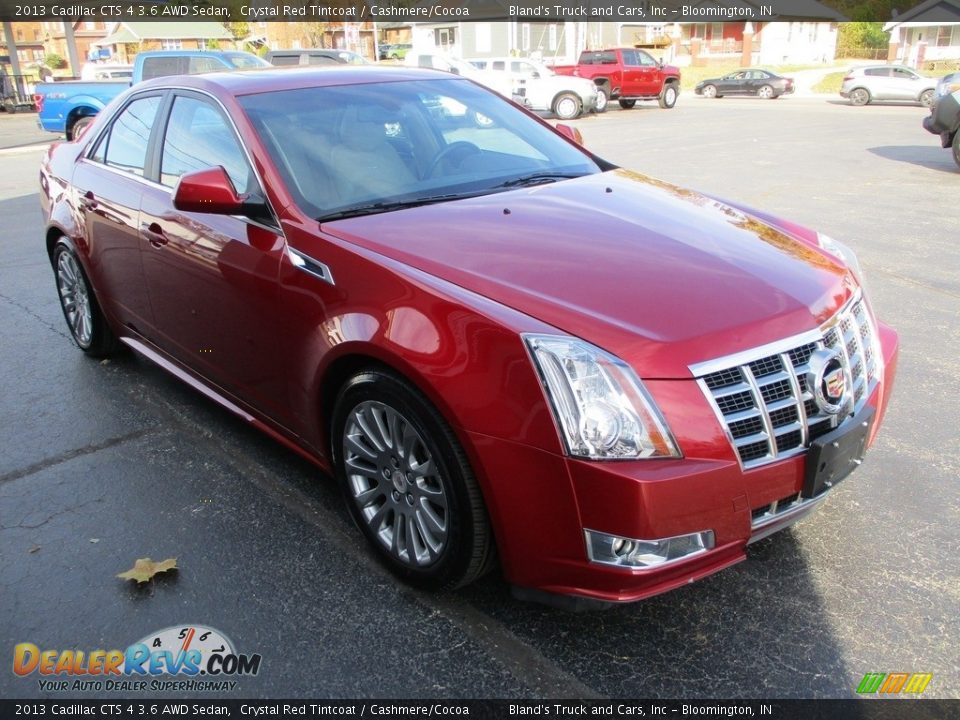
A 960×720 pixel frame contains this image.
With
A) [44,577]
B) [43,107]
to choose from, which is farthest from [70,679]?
[43,107]

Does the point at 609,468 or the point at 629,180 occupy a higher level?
the point at 629,180

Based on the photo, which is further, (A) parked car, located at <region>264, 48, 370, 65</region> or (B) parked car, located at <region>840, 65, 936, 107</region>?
(B) parked car, located at <region>840, 65, 936, 107</region>

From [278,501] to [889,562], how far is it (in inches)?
95.3

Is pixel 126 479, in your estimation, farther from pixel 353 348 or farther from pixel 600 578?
pixel 600 578

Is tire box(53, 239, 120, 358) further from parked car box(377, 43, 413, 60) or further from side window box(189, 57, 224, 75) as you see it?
parked car box(377, 43, 413, 60)

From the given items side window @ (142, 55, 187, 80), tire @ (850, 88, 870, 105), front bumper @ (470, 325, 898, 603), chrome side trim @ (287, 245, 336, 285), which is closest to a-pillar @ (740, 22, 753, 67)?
tire @ (850, 88, 870, 105)

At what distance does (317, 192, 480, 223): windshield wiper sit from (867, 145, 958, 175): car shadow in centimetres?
1168

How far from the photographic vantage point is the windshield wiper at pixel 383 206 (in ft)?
10.3

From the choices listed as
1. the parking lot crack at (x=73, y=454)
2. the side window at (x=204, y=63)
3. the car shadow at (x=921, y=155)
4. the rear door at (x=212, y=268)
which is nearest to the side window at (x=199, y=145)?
the rear door at (x=212, y=268)

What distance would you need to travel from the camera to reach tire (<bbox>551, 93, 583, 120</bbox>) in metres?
24.3

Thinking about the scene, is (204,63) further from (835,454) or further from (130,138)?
(835,454)

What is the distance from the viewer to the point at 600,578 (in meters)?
2.34

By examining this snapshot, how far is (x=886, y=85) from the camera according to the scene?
29266 mm

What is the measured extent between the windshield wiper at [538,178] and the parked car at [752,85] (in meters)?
34.3
